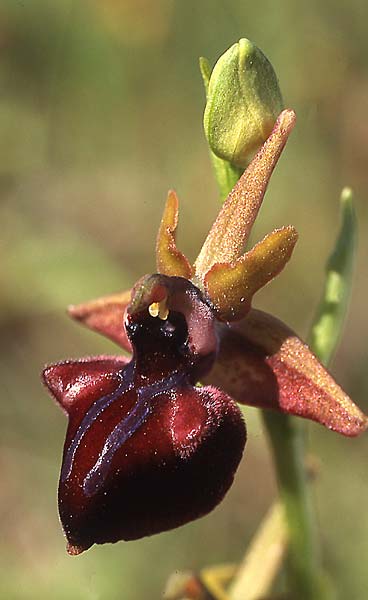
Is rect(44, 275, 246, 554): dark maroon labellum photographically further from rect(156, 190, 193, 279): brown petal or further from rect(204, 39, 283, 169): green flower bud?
rect(204, 39, 283, 169): green flower bud

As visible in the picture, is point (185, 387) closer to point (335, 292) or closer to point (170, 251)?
point (170, 251)

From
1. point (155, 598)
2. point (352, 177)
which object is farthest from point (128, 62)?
point (155, 598)

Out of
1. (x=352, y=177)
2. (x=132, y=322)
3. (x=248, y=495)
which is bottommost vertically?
(x=248, y=495)

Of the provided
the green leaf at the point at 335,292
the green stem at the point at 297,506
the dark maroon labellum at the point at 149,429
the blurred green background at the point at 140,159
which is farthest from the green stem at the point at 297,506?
the blurred green background at the point at 140,159

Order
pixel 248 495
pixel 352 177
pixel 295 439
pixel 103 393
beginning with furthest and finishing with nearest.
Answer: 1. pixel 352 177
2. pixel 248 495
3. pixel 295 439
4. pixel 103 393

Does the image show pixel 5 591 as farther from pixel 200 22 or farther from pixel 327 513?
pixel 200 22

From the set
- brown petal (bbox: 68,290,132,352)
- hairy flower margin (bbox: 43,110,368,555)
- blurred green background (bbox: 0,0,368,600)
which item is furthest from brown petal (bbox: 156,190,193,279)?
blurred green background (bbox: 0,0,368,600)

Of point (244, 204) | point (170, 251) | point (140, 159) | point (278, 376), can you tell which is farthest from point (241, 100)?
point (140, 159)
